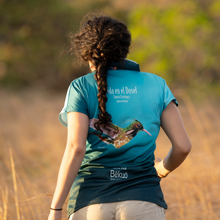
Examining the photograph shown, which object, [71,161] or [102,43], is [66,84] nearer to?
[102,43]

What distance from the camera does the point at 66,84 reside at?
13.8 m

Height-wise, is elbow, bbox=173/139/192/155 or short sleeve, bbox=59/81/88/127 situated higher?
short sleeve, bbox=59/81/88/127

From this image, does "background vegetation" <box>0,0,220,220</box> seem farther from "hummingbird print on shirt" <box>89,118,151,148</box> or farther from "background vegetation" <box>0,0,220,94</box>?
"hummingbird print on shirt" <box>89,118,151,148</box>

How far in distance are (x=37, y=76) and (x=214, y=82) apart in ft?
26.1

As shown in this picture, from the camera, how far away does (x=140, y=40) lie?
28.0 feet

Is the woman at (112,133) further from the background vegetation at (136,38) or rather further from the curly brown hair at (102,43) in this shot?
the background vegetation at (136,38)

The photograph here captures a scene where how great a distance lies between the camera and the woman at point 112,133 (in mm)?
1145

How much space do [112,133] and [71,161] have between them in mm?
205

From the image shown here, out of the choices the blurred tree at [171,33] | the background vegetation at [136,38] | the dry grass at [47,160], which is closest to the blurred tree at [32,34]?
the background vegetation at [136,38]

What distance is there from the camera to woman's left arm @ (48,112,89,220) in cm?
115

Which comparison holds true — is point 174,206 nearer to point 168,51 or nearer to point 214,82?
point 168,51

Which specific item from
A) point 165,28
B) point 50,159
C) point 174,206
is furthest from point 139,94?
point 165,28

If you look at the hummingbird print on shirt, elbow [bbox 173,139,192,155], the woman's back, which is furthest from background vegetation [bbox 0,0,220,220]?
elbow [bbox 173,139,192,155]

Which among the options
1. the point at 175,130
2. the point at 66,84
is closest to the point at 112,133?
the point at 175,130
